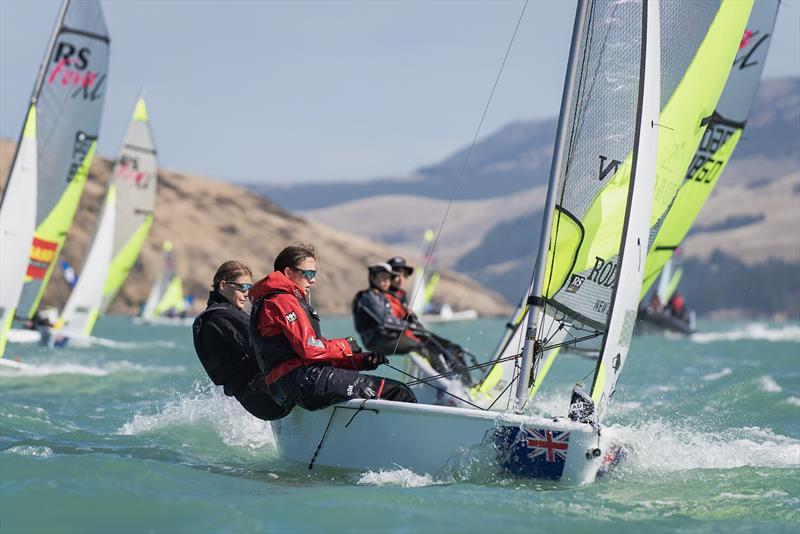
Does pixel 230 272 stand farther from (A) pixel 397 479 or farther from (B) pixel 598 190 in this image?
(B) pixel 598 190

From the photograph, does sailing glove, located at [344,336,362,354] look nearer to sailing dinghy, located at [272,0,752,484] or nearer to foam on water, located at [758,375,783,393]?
sailing dinghy, located at [272,0,752,484]

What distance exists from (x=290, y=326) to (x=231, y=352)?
73cm

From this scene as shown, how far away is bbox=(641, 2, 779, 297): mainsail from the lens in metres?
10.2

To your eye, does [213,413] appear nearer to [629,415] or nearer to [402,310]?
[402,310]

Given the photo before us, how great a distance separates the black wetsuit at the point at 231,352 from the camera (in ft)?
21.6

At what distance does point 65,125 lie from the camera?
47.4 ft

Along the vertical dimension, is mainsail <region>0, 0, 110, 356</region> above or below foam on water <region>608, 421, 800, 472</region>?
above

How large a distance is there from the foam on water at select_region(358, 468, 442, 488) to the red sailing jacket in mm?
667

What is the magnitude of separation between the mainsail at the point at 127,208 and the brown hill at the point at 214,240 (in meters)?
34.9

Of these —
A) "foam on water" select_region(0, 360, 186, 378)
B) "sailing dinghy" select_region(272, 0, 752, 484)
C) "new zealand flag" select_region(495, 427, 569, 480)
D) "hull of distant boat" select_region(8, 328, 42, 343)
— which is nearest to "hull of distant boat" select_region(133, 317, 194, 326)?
"hull of distant boat" select_region(8, 328, 42, 343)

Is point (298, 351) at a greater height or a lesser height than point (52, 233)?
lesser

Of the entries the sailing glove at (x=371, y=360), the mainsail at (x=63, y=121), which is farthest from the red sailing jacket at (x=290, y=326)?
the mainsail at (x=63, y=121)

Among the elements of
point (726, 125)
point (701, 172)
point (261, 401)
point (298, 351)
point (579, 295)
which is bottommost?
point (261, 401)

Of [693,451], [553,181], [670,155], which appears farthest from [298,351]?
[670,155]
